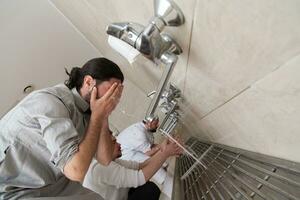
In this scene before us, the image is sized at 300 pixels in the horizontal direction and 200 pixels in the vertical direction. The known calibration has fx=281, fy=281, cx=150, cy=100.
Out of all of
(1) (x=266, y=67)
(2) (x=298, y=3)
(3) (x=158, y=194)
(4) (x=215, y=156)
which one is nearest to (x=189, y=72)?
(4) (x=215, y=156)

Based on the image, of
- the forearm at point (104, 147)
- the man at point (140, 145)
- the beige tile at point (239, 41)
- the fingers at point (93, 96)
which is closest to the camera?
the beige tile at point (239, 41)

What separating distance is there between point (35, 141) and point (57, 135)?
160 mm

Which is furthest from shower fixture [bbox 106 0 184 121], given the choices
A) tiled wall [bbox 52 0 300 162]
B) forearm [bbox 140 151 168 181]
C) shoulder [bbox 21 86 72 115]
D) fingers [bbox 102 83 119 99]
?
forearm [bbox 140 151 168 181]

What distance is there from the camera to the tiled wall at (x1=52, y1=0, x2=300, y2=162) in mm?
438

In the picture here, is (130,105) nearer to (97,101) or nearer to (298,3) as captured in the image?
(97,101)

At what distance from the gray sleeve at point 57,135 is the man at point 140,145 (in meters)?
0.62

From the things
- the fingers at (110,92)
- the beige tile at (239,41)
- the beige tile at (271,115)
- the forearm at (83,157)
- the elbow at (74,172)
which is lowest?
the elbow at (74,172)

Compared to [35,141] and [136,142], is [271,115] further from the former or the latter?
[136,142]

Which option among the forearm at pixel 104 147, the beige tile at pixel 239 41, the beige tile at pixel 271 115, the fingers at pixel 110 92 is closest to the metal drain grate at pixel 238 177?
the beige tile at pixel 271 115

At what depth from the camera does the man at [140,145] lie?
1476 millimetres

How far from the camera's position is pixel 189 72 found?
0.90 m

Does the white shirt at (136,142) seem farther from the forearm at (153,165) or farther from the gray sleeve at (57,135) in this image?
the gray sleeve at (57,135)

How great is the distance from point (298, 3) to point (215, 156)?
2.03 ft

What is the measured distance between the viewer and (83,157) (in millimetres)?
833
